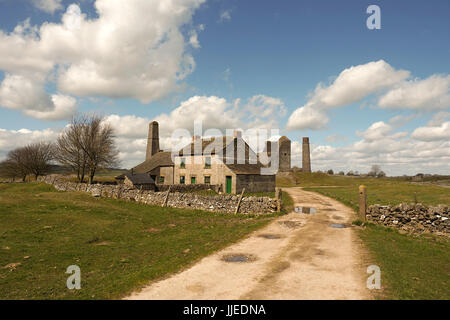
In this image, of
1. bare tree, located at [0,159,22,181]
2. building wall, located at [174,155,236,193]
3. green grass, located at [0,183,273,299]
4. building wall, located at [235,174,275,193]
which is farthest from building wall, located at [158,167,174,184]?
bare tree, located at [0,159,22,181]

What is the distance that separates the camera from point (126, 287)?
7.37 meters

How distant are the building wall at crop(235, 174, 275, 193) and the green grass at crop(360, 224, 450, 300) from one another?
21.1 meters

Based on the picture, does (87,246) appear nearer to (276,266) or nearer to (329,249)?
(276,266)

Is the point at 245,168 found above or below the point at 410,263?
above

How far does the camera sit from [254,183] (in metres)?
37.9

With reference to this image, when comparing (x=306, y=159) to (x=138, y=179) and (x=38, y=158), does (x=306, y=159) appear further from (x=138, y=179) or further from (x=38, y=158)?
(x=38, y=158)

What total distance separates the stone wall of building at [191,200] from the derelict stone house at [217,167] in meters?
11.4

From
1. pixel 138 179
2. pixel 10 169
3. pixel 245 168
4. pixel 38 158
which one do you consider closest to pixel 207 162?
pixel 245 168

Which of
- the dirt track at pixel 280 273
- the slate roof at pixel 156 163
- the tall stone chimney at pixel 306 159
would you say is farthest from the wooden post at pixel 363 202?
the tall stone chimney at pixel 306 159

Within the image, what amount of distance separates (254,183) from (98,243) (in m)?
26.8

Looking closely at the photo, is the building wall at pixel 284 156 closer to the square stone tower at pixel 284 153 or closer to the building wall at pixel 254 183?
the square stone tower at pixel 284 153

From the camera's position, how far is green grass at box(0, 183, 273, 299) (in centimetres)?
822
